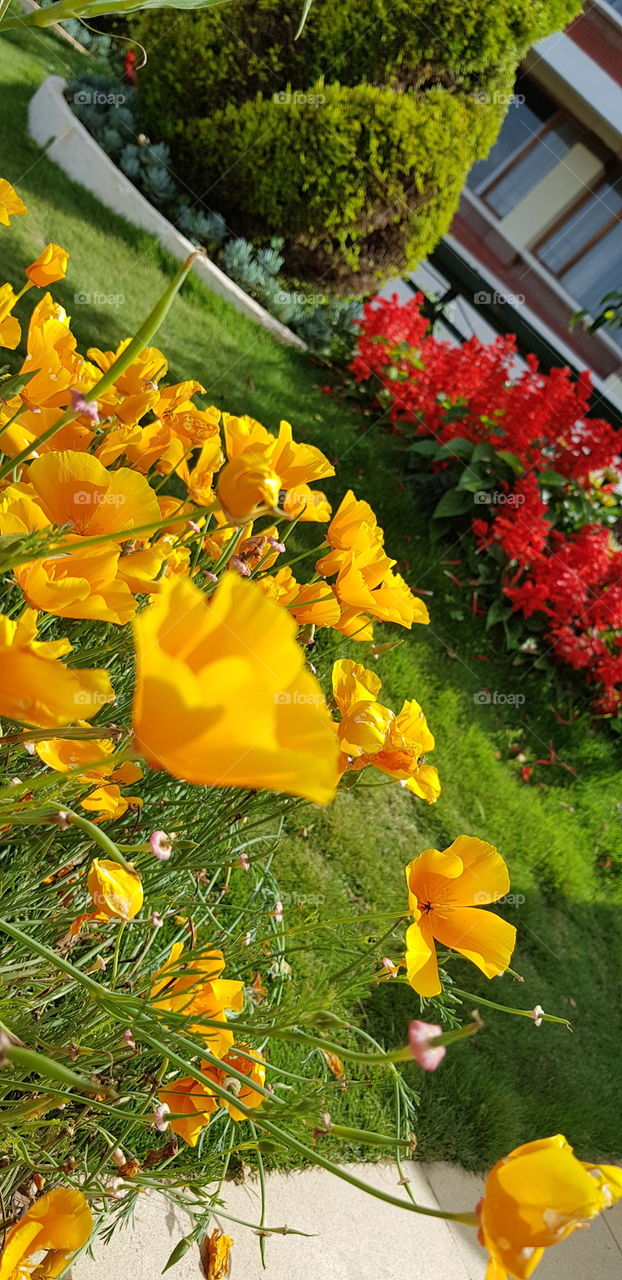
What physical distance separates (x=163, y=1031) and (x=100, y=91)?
595 centimetres

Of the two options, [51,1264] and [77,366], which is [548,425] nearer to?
[77,366]

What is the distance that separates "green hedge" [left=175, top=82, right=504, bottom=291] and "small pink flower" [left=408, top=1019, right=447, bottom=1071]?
540cm

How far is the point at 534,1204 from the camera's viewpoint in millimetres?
555

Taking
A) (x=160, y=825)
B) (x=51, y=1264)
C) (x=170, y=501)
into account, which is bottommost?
(x=51, y=1264)

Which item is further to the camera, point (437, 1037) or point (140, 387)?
point (140, 387)

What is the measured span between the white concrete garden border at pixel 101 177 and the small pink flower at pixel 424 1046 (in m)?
4.89

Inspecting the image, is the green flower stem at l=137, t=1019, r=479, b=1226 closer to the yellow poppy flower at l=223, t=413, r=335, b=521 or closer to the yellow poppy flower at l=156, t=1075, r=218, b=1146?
the yellow poppy flower at l=156, t=1075, r=218, b=1146

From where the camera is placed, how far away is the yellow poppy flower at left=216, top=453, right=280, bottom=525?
643 millimetres

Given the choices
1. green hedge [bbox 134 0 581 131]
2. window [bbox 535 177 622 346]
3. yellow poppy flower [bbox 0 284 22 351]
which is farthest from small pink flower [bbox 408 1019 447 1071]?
window [bbox 535 177 622 346]

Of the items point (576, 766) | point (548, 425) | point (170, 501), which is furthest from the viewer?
point (548, 425)

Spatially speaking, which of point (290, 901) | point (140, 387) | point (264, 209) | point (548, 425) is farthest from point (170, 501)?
point (264, 209)

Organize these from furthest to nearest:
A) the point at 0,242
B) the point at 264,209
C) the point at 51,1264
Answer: the point at 264,209
the point at 0,242
the point at 51,1264

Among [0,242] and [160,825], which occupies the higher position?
[160,825]

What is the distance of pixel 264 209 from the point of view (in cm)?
526
